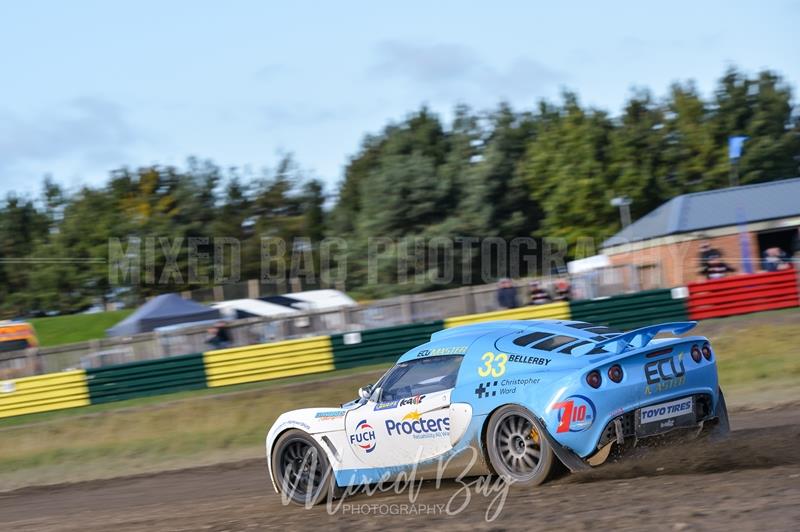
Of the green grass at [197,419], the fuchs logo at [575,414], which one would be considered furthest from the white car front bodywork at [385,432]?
the green grass at [197,419]

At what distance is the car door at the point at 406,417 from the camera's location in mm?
7289

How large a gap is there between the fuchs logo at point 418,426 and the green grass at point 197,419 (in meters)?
5.80

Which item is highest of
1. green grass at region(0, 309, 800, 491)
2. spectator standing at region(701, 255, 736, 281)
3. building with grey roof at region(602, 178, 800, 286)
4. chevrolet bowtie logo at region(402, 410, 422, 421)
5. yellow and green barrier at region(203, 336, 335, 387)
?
building with grey roof at region(602, 178, 800, 286)

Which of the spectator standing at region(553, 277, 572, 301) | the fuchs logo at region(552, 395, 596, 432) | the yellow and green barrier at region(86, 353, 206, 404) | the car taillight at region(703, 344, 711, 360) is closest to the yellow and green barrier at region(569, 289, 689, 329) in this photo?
the spectator standing at region(553, 277, 572, 301)

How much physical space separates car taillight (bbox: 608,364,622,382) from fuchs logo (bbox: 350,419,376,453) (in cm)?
200

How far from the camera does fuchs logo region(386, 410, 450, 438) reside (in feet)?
23.7

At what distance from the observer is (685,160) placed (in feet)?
165

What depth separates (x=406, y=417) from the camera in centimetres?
743

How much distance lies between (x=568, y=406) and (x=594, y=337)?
0.84 m

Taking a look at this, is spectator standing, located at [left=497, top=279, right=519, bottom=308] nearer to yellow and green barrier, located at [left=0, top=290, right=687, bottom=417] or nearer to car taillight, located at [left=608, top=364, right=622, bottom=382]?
yellow and green barrier, located at [left=0, top=290, right=687, bottom=417]

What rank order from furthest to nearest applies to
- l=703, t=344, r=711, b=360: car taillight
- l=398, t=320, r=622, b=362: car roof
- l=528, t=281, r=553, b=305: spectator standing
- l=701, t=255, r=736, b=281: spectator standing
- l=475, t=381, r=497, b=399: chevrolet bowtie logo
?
l=701, t=255, r=736, b=281: spectator standing < l=528, t=281, r=553, b=305: spectator standing < l=703, t=344, r=711, b=360: car taillight < l=398, t=320, r=622, b=362: car roof < l=475, t=381, r=497, b=399: chevrolet bowtie logo

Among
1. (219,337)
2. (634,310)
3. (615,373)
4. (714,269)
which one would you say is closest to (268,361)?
(219,337)

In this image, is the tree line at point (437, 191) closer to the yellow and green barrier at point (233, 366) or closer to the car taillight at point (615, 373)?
the yellow and green barrier at point (233, 366)

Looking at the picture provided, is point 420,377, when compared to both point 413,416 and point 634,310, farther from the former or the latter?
point 634,310
